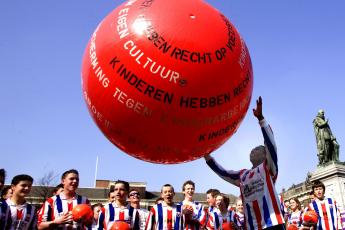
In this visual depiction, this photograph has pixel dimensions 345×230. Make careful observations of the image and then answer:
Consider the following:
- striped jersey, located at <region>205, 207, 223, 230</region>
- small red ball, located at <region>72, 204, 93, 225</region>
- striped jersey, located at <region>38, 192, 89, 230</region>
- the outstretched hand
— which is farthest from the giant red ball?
striped jersey, located at <region>205, 207, 223, 230</region>

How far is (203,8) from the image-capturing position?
4.46 meters

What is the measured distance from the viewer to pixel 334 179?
1903 centimetres

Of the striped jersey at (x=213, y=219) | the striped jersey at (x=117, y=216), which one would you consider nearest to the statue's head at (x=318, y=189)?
the striped jersey at (x=213, y=219)

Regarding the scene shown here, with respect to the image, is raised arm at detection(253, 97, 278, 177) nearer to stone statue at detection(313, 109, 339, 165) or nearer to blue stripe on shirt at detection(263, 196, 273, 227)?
blue stripe on shirt at detection(263, 196, 273, 227)

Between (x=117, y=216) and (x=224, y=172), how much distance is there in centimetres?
270

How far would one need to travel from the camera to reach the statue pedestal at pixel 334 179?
18.5m

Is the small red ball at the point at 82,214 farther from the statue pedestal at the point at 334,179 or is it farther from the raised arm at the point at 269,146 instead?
the statue pedestal at the point at 334,179

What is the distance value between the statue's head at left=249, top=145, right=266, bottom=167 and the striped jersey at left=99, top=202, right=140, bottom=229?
3060 millimetres

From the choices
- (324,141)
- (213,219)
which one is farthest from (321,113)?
(213,219)

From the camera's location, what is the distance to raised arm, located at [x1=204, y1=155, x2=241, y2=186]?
5.62 meters

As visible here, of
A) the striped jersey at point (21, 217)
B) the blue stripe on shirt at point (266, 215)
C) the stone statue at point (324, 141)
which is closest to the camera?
the blue stripe on shirt at point (266, 215)

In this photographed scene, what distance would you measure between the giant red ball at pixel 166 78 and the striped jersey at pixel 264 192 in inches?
34.2

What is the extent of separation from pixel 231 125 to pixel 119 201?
148 inches

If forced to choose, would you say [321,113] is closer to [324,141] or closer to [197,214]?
[324,141]
